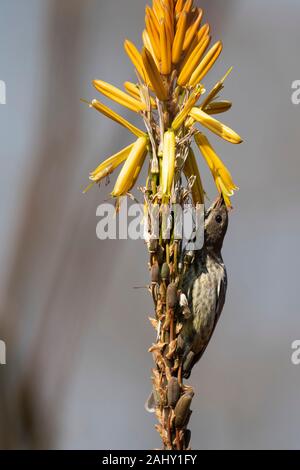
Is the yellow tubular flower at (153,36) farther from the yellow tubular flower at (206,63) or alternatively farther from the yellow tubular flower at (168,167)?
the yellow tubular flower at (168,167)

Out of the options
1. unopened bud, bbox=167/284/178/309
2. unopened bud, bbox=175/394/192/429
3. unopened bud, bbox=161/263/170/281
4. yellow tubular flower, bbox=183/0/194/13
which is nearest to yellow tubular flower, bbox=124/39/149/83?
yellow tubular flower, bbox=183/0/194/13

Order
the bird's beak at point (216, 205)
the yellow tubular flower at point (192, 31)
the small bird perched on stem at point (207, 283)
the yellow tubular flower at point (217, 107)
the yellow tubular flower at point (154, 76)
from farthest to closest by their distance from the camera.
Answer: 1. the bird's beak at point (216, 205)
2. the small bird perched on stem at point (207, 283)
3. the yellow tubular flower at point (217, 107)
4. the yellow tubular flower at point (192, 31)
5. the yellow tubular flower at point (154, 76)

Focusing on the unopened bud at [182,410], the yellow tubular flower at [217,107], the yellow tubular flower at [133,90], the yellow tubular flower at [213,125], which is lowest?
the unopened bud at [182,410]

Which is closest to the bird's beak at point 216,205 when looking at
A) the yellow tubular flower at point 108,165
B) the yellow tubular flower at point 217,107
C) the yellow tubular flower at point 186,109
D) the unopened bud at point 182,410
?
the yellow tubular flower at point 217,107

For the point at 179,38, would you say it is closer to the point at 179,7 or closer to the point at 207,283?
the point at 179,7

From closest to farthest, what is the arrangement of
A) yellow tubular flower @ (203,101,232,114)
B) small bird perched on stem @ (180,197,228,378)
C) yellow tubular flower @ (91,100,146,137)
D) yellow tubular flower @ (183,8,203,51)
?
yellow tubular flower @ (183,8,203,51)
yellow tubular flower @ (91,100,146,137)
yellow tubular flower @ (203,101,232,114)
small bird perched on stem @ (180,197,228,378)

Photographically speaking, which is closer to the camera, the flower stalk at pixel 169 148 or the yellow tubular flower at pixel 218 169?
the flower stalk at pixel 169 148

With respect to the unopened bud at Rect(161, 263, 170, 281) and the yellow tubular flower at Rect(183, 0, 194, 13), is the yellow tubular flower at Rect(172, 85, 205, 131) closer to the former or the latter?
the yellow tubular flower at Rect(183, 0, 194, 13)
